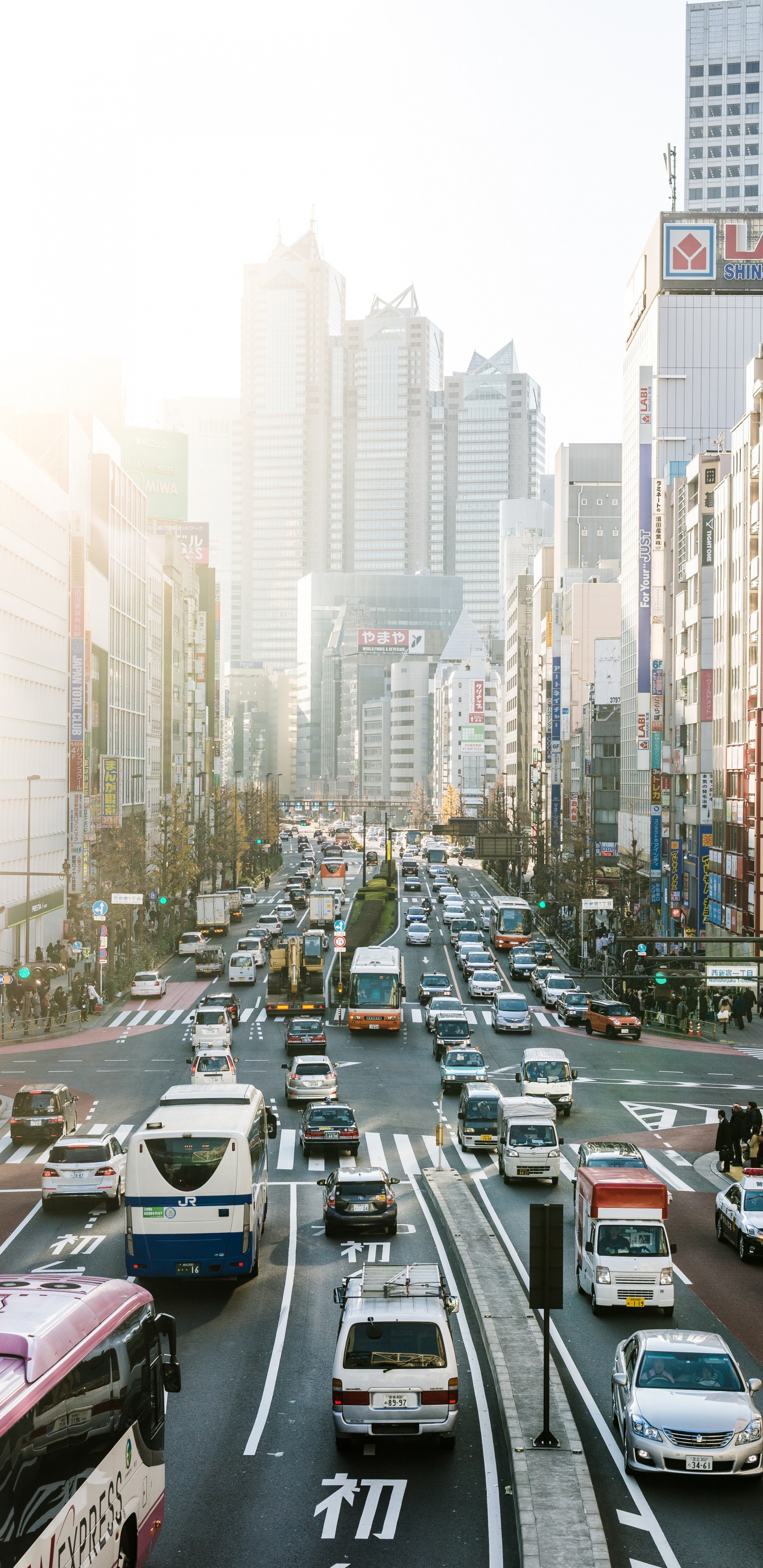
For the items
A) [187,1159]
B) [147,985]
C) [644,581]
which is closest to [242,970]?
[147,985]

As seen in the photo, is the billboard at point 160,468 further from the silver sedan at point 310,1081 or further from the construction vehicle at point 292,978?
the silver sedan at point 310,1081

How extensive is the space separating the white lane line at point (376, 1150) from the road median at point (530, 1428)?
28.9 ft

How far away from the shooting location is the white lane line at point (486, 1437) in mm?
14109

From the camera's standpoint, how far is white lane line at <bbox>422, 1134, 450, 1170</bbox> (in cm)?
3622

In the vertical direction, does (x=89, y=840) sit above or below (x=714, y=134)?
below

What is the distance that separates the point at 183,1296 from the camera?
24.0 m

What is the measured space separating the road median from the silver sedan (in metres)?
16.7

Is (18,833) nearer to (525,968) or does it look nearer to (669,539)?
(525,968)

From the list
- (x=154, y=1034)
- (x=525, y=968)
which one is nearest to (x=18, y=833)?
(x=154, y=1034)

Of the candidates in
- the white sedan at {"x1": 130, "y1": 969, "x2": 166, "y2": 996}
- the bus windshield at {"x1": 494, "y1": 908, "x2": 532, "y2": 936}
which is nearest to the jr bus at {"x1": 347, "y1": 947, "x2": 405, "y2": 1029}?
the white sedan at {"x1": 130, "y1": 969, "x2": 166, "y2": 996}

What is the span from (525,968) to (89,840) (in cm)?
2659

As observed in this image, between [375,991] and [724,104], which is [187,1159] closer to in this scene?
[375,991]

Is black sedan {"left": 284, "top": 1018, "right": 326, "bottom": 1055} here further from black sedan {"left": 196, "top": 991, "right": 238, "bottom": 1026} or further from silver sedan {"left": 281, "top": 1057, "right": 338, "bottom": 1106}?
black sedan {"left": 196, "top": 991, "right": 238, "bottom": 1026}

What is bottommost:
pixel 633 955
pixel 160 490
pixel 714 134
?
pixel 633 955
